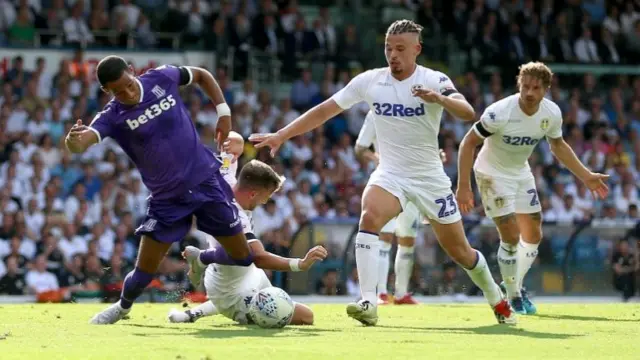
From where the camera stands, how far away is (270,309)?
11617mm

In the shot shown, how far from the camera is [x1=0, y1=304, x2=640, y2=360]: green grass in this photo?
959cm

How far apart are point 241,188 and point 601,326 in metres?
3.50

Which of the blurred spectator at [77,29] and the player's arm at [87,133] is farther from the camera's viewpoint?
the blurred spectator at [77,29]

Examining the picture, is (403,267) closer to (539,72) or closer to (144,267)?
(539,72)

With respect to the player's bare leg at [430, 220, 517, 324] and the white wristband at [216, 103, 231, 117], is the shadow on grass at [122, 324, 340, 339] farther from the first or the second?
the white wristband at [216, 103, 231, 117]

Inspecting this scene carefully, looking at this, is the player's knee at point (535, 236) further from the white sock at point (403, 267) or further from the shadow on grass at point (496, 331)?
the shadow on grass at point (496, 331)

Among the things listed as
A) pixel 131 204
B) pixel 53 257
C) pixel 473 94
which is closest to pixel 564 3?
pixel 473 94

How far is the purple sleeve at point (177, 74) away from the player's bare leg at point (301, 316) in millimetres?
2101

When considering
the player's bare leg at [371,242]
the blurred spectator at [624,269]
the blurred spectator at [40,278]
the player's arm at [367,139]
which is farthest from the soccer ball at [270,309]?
the blurred spectator at [624,269]

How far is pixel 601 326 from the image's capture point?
12961mm

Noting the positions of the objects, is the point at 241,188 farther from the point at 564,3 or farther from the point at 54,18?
the point at 564,3

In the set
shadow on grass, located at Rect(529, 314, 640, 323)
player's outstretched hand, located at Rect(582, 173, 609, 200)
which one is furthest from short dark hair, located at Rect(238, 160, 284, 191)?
shadow on grass, located at Rect(529, 314, 640, 323)

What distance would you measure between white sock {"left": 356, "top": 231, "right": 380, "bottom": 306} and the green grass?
0.33 m

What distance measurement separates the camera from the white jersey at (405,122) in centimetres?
1221
